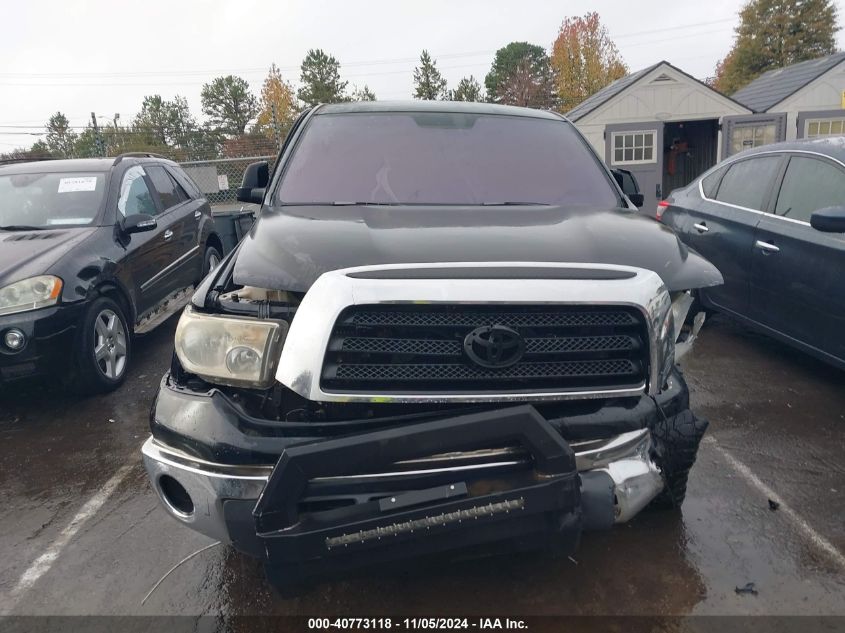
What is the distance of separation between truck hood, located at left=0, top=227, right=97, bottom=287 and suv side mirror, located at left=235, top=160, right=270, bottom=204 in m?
1.55

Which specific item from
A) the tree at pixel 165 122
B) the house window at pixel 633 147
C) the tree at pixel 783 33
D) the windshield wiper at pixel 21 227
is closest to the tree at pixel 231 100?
the tree at pixel 165 122

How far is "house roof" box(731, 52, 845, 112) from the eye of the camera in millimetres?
18578

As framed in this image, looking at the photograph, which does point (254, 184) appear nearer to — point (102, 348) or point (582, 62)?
point (102, 348)

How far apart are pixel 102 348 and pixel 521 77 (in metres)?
60.0

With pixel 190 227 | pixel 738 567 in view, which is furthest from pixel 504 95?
pixel 738 567

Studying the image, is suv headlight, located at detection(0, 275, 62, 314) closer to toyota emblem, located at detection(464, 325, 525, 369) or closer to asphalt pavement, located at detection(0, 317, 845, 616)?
asphalt pavement, located at detection(0, 317, 845, 616)

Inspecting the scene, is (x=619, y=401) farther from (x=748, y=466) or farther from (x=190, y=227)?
(x=190, y=227)

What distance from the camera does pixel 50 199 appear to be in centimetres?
542

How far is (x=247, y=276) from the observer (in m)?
2.20

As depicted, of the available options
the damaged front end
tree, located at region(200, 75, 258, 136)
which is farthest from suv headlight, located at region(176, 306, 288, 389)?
tree, located at region(200, 75, 258, 136)

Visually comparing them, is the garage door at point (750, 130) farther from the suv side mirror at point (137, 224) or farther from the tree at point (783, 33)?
the tree at point (783, 33)

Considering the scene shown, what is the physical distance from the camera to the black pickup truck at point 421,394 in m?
1.90

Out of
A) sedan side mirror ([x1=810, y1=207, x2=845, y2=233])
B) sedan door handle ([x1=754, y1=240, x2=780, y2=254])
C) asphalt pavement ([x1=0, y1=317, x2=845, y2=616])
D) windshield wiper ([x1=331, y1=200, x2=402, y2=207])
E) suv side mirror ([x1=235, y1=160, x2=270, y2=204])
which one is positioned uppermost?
suv side mirror ([x1=235, y1=160, x2=270, y2=204])

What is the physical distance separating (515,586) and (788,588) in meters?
1.04
